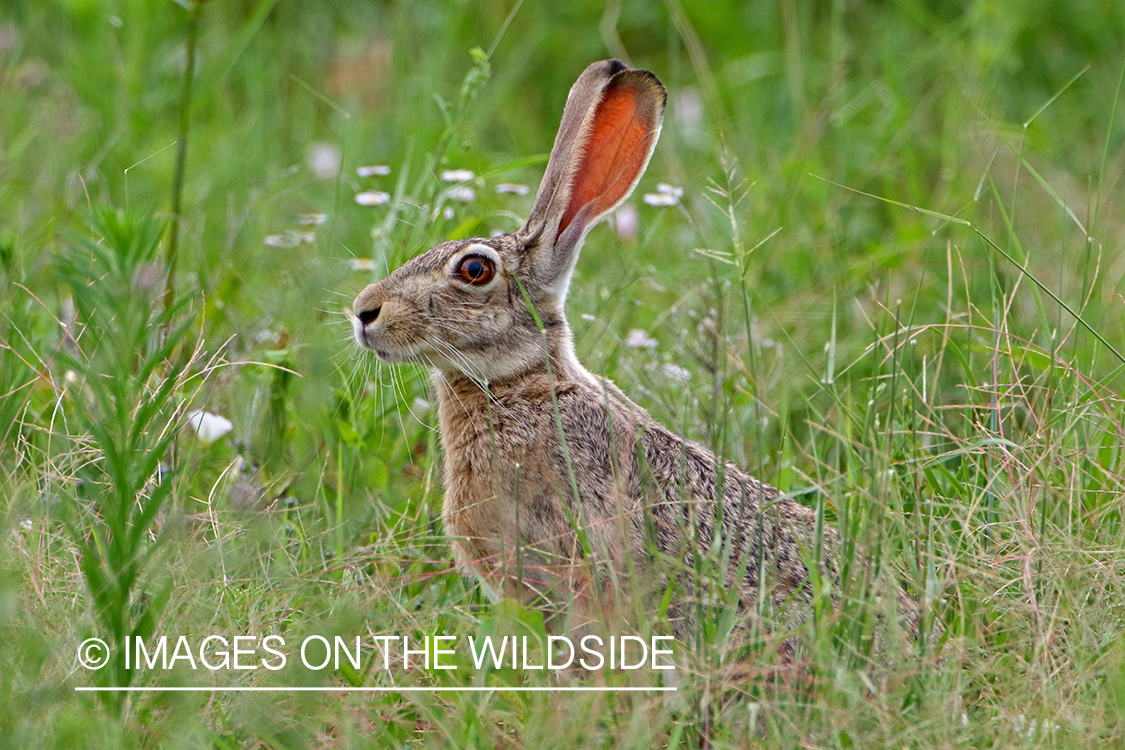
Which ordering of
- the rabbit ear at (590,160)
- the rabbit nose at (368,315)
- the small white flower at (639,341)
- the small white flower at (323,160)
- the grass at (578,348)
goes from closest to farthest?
the grass at (578,348), the rabbit nose at (368,315), the rabbit ear at (590,160), the small white flower at (639,341), the small white flower at (323,160)

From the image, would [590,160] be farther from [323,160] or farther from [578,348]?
[323,160]

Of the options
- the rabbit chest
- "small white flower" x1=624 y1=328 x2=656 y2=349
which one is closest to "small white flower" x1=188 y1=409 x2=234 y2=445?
the rabbit chest

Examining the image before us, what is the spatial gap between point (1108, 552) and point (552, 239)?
1835mm

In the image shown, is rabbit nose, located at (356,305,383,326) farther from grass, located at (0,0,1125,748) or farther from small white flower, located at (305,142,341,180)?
small white flower, located at (305,142,341,180)

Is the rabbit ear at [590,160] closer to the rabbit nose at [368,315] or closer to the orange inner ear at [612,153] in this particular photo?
the orange inner ear at [612,153]

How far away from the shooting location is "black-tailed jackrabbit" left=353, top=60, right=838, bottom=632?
3.28m

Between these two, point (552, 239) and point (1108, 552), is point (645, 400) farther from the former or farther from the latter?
point (1108, 552)

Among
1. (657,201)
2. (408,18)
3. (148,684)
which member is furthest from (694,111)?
(148,684)

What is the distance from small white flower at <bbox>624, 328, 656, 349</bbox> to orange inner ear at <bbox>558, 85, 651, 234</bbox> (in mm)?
772

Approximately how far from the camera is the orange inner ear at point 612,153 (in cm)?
389

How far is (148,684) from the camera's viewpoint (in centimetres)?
275

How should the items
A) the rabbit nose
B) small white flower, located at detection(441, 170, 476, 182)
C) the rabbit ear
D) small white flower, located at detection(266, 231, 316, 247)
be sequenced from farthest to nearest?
1. small white flower, located at detection(266, 231, 316, 247)
2. small white flower, located at detection(441, 170, 476, 182)
3. the rabbit ear
4. the rabbit nose

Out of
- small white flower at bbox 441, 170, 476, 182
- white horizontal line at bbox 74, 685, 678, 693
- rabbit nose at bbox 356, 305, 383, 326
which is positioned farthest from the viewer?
small white flower at bbox 441, 170, 476, 182

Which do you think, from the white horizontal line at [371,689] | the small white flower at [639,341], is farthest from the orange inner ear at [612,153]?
the white horizontal line at [371,689]
